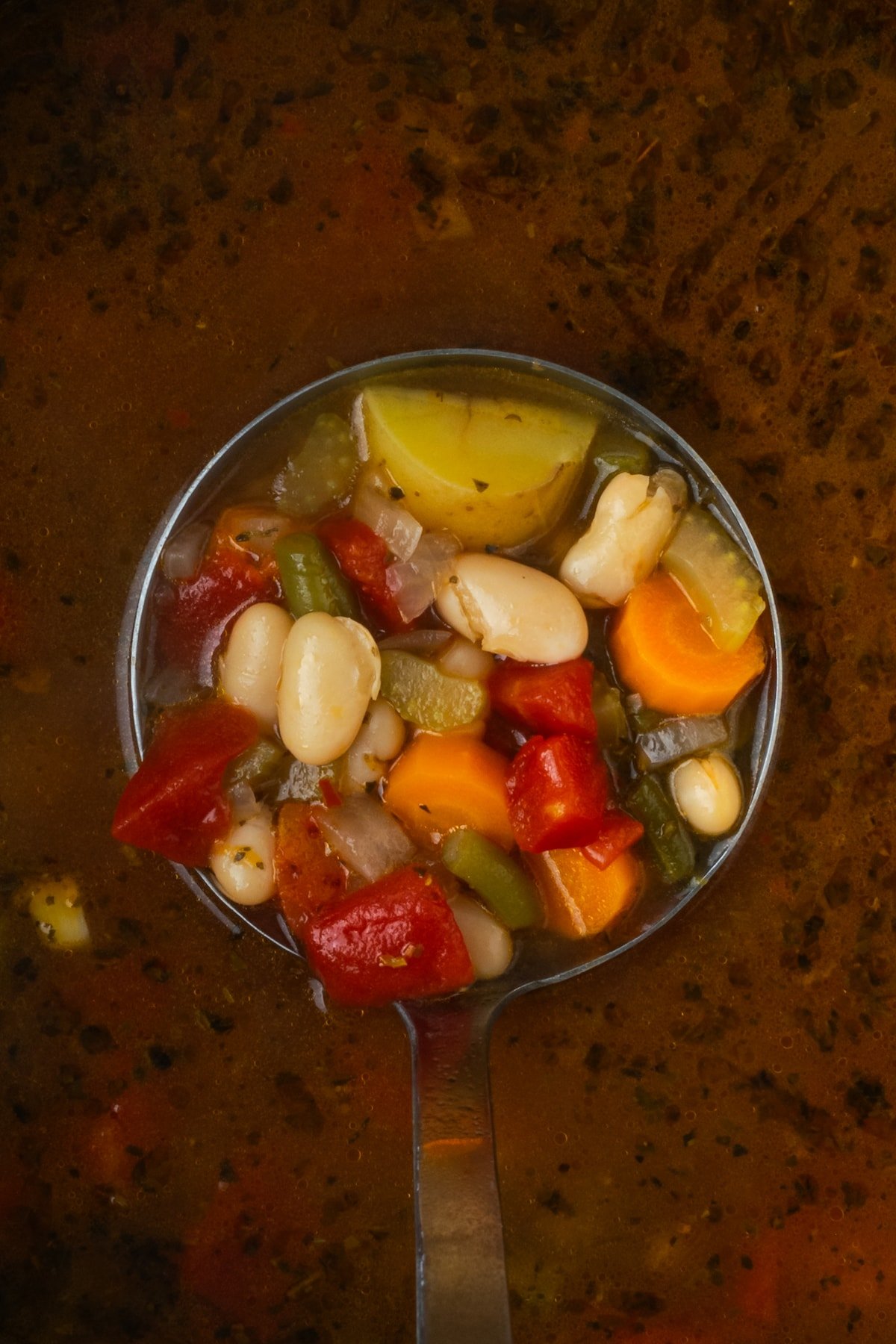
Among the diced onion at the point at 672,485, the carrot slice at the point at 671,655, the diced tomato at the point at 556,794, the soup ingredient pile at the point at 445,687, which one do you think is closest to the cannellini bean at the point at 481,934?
the soup ingredient pile at the point at 445,687

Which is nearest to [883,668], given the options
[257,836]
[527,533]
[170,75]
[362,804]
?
[527,533]

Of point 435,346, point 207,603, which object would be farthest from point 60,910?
point 435,346

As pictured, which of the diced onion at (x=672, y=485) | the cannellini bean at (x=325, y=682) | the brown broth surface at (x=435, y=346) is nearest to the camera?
the cannellini bean at (x=325, y=682)

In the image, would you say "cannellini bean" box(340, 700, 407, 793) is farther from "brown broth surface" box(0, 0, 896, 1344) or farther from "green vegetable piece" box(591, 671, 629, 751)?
"brown broth surface" box(0, 0, 896, 1344)

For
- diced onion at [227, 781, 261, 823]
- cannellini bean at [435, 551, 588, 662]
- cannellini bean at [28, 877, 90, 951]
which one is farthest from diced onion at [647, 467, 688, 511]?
cannellini bean at [28, 877, 90, 951]

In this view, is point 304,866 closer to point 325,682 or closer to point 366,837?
point 366,837

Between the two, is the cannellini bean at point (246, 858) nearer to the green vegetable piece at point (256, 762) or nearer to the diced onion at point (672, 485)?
the green vegetable piece at point (256, 762)

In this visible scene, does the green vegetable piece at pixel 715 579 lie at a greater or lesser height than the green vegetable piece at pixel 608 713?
greater
